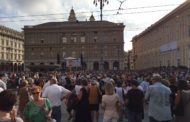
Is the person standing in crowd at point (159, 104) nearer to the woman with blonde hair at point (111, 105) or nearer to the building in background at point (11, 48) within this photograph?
the woman with blonde hair at point (111, 105)

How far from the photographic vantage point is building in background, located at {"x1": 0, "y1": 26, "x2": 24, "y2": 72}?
130 metres

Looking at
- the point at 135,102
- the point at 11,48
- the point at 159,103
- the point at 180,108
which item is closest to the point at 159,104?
the point at 159,103

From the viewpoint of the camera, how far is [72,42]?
13462 cm

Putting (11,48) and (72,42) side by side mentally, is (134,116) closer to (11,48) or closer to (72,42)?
(72,42)

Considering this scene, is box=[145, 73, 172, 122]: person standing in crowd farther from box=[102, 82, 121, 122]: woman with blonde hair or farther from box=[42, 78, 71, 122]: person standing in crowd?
box=[42, 78, 71, 122]: person standing in crowd

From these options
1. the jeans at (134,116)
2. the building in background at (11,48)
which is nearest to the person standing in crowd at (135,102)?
the jeans at (134,116)

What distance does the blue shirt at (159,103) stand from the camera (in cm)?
984

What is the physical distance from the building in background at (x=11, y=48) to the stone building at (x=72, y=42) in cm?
593

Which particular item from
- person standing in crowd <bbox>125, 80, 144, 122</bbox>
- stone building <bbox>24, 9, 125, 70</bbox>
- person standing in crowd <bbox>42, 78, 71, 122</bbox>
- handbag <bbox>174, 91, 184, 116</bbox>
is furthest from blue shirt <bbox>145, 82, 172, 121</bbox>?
stone building <bbox>24, 9, 125, 70</bbox>

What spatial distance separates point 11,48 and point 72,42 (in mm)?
20018

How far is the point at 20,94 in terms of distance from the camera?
10656 mm

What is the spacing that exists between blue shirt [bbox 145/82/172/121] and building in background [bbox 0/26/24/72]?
371 ft

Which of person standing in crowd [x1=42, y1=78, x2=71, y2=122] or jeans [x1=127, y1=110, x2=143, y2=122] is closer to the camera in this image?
jeans [x1=127, y1=110, x2=143, y2=122]

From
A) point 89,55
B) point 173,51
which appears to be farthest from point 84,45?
point 173,51
